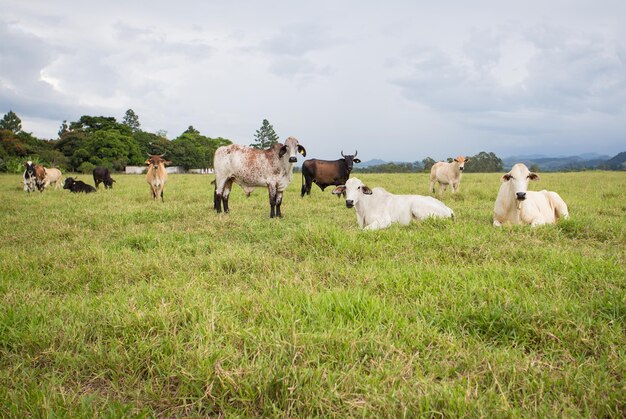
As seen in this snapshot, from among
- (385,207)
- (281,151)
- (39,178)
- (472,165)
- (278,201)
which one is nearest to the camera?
(385,207)

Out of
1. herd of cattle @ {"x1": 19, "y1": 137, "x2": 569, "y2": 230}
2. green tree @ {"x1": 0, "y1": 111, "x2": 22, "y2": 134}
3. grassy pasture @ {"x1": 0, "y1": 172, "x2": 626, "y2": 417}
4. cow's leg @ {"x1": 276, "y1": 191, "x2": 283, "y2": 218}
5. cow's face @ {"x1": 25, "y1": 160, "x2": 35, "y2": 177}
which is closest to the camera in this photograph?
grassy pasture @ {"x1": 0, "y1": 172, "x2": 626, "y2": 417}

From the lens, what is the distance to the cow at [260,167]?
9.10 m

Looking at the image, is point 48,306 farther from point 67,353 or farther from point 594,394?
point 594,394

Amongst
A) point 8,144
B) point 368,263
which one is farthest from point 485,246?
point 8,144

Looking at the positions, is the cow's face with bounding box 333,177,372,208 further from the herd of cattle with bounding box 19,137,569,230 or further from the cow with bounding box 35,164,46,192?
the cow with bounding box 35,164,46,192

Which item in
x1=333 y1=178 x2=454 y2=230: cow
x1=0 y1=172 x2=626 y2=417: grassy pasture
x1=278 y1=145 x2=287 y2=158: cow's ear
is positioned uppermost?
x1=278 y1=145 x2=287 y2=158: cow's ear

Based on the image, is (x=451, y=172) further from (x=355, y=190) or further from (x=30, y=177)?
(x=30, y=177)

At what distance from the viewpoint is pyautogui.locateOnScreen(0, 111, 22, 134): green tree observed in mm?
71375

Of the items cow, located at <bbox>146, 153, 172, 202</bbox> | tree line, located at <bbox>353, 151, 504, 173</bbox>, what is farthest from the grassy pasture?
tree line, located at <bbox>353, 151, 504, 173</bbox>

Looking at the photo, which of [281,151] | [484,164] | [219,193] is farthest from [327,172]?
[484,164]

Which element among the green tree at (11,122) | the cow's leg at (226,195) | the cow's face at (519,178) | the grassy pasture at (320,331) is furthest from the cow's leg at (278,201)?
the green tree at (11,122)

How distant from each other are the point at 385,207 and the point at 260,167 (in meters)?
3.50

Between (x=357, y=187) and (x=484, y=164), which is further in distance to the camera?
(x=484, y=164)

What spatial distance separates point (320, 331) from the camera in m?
2.46
